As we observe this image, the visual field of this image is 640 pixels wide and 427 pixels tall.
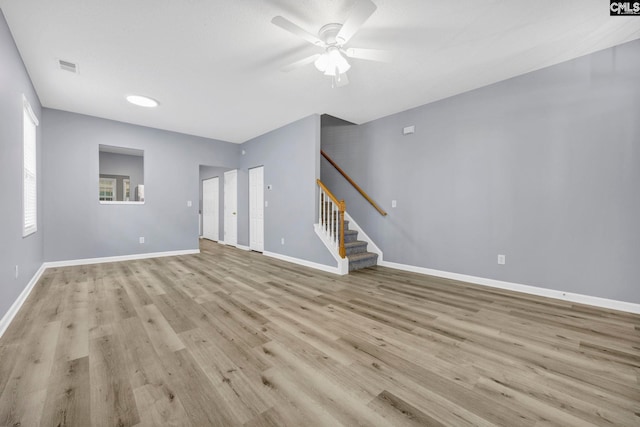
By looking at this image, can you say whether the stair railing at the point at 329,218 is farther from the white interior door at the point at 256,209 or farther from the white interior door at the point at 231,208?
the white interior door at the point at 231,208

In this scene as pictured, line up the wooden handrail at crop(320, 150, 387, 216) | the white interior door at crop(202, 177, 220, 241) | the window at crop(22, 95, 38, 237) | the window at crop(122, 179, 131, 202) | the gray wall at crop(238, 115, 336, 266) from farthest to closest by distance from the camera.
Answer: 1. the white interior door at crop(202, 177, 220, 241)
2. the window at crop(122, 179, 131, 202)
3. the wooden handrail at crop(320, 150, 387, 216)
4. the gray wall at crop(238, 115, 336, 266)
5. the window at crop(22, 95, 38, 237)

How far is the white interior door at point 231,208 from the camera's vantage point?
22.7 feet

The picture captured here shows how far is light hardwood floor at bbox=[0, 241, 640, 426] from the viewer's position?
4.31 feet

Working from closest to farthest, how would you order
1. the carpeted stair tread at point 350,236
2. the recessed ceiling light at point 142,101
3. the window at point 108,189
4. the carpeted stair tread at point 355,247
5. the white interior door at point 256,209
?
the recessed ceiling light at point 142,101
the carpeted stair tread at point 355,247
the carpeted stair tread at point 350,236
the white interior door at point 256,209
the window at point 108,189

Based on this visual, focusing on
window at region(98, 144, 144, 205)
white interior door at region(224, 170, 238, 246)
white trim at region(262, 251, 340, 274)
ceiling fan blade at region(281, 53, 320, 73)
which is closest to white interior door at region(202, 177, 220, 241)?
white interior door at region(224, 170, 238, 246)

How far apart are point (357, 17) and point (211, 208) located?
7594 millimetres

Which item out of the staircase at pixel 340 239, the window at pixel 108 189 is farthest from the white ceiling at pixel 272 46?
the window at pixel 108 189

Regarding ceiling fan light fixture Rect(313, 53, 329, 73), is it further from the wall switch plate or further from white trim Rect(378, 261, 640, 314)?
white trim Rect(378, 261, 640, 314)

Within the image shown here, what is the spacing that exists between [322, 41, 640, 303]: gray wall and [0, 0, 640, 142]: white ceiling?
1.05ft

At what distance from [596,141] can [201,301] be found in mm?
4674

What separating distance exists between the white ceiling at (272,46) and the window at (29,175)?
1.66ft

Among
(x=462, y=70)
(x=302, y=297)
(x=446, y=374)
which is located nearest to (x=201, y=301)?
(x=302, y=297)

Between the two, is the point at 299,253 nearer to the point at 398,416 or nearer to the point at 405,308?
the point at 405,308

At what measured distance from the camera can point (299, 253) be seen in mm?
4914
